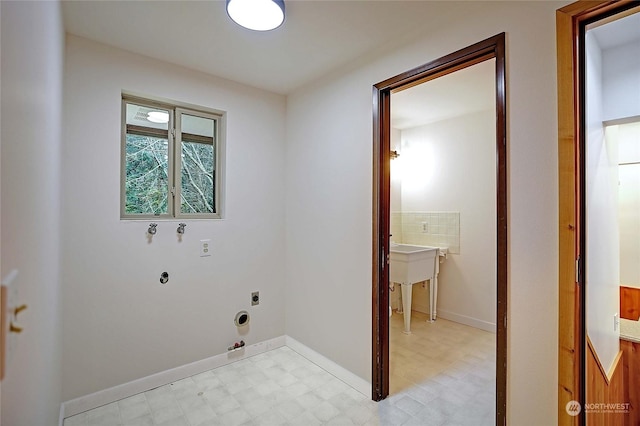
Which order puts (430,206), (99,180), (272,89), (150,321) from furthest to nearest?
(430,206) → (272,89) → (150,321) → (99,180)

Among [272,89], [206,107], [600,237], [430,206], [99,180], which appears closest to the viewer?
[600,237]

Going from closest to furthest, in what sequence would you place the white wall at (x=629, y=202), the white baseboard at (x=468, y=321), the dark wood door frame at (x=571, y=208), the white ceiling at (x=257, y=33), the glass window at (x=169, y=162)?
the dark wood door frame at (x=571, y=208)
the white ceiling at (x=257, y=33)
the glass window at (x=169, y=162)
the white wall at (x=629, y=202)
the white baseboard at (x=468, y=321)

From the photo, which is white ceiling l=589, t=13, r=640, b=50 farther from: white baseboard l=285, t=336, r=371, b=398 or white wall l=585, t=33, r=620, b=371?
white baseboard l=285, t=336, r=371, b=398

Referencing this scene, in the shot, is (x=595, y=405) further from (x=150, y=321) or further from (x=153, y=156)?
(x=153, y=156)

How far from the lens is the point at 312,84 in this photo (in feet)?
9.04

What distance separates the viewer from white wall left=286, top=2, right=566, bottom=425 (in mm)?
1454

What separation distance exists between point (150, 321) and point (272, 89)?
7.20 ft

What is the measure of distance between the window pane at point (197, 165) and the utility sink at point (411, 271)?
182 cm

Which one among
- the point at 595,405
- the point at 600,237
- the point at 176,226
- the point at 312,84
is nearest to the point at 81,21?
the point at 176,226

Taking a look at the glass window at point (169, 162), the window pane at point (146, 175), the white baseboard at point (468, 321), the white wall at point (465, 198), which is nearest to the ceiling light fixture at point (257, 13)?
the glass window at point (169, 162)

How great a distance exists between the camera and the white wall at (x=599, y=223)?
159cm

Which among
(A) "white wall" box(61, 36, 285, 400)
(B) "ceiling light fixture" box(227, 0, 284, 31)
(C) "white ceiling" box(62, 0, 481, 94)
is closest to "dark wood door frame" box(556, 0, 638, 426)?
(C) "white ceiling" box(62, 0, 481, 94)

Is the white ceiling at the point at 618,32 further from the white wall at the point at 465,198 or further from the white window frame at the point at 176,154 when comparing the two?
the white window frame at the point at 176,154

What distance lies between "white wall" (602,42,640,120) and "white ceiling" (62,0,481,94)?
115 cm
